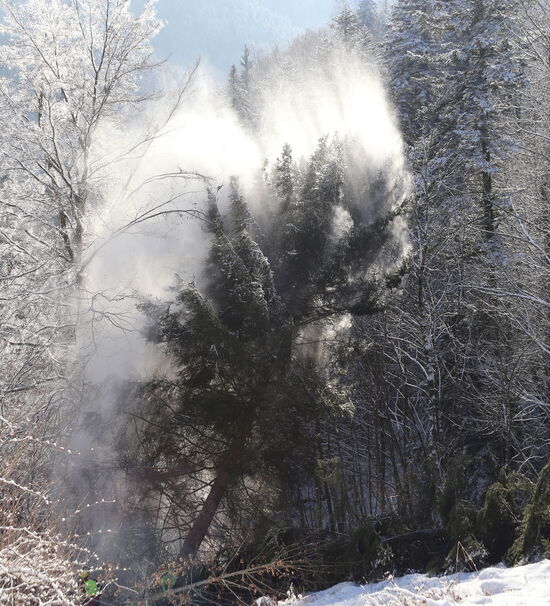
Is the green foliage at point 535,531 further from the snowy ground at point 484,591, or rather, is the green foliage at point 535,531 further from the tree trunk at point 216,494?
the tree trunk at point 216,494

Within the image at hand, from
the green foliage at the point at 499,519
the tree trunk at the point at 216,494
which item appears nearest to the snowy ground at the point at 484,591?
the green foliage at the point at 499,519

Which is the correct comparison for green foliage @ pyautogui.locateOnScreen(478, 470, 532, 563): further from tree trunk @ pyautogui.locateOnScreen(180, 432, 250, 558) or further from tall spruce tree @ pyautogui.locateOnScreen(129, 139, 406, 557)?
tree trunk @ pyautogui.locateOnScreen(180, 432, 250, 558)

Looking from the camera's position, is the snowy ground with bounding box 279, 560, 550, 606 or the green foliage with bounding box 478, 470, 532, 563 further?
the green foliage with bounding box 478, 470, 532, 563

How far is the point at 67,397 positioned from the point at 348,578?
18.9ft

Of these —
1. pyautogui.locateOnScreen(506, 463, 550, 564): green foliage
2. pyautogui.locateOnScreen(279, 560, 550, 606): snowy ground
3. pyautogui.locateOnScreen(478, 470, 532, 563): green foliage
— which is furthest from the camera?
pyautogui.locateOnScreen(478, 470, 532, 563): green foliage

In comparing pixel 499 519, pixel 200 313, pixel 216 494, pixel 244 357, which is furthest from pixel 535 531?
pixel 200 313

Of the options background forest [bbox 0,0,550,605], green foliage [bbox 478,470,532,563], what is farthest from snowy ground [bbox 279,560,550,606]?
background forest [bbox 0,0,550,605]

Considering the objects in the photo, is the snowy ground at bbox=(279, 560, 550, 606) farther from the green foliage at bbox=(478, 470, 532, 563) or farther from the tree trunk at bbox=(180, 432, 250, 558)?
the tree trunk at bbox=(180, 432, 250, 558)

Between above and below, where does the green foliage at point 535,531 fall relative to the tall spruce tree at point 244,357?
below

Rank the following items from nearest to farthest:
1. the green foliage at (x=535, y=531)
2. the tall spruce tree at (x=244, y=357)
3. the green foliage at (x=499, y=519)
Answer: the green foliage at (x=535, y=531), the green foliage at (x=499, y=519), the tall spruce tree at (x=244, y=357)

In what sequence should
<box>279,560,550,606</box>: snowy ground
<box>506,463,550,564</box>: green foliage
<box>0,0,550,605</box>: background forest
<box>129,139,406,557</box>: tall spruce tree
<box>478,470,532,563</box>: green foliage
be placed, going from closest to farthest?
<box>279,560,550,606</box>: snowy ground, <box>506,463,550,564</box>: green foliage, <box>478,470,532,563</box>: green foliage, <box>0,0,550,605</box>: background forest, <box>129,139,406,557</box>: tall spruce tree

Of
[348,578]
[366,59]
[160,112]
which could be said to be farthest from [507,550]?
→ [366,59]

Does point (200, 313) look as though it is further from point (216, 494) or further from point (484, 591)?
point (484, 591)

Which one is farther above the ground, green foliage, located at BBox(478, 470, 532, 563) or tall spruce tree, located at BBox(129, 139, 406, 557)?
tall spruce tree, located at BBox(129, 139, 406, 557)
